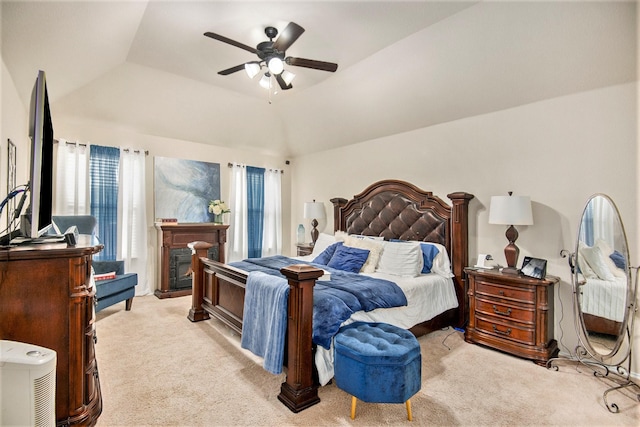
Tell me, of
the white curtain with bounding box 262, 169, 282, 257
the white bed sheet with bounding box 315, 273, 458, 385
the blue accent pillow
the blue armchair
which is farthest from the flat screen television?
the white curtain with bounding box 262, 169, 282, 257

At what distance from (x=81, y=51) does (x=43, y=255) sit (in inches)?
93.6

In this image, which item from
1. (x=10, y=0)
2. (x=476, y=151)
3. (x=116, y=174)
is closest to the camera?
(x=10, y=0)

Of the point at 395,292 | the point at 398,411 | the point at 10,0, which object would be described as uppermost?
the point at 10,0

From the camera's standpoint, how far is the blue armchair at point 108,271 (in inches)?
151

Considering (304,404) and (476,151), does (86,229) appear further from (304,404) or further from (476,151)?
(476,151)

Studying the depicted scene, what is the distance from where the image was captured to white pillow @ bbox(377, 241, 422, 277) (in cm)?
357

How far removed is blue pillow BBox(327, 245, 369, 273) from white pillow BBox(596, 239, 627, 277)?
7.06 feet

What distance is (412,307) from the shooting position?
3.15 meters

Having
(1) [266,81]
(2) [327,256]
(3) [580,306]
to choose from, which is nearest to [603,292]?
(3) [580,306]

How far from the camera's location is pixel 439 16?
9.79 ft

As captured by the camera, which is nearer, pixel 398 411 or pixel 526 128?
pixel 398 411

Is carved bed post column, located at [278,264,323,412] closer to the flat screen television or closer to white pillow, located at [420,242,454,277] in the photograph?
the flat screen television

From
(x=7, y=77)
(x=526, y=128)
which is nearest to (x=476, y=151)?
(x=526, y=128)

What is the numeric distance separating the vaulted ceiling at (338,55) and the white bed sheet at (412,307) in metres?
2.12
